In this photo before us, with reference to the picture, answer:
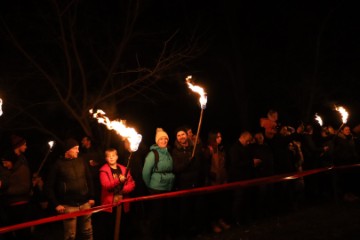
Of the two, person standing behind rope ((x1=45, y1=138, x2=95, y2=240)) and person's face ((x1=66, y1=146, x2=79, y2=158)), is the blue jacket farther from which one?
person's face ((x1=66, y1=146, x2=79, y2=158))

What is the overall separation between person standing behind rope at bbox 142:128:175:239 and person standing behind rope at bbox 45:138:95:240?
106 centimetres

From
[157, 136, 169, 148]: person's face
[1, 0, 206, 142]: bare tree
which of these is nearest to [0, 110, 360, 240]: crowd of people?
[157, 136, 169, 148]: person's face

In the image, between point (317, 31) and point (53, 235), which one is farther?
point (317, 31)

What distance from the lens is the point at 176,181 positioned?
7586 millimetres

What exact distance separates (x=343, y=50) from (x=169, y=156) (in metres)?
13.3

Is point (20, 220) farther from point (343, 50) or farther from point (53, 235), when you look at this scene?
point (343, 50)

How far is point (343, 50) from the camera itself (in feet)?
58.4

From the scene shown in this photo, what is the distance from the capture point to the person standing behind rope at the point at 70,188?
21.0ft

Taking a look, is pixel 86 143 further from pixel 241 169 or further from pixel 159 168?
pixel 241 169

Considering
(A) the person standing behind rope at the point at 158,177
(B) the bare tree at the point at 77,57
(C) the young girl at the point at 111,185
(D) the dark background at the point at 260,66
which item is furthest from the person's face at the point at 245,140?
(D) the dark background at the point at 260,66

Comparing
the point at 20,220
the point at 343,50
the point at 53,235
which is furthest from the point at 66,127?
the point at 343,50

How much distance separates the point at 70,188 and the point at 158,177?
1.45 m

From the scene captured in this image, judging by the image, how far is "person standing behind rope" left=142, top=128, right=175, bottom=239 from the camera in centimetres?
697

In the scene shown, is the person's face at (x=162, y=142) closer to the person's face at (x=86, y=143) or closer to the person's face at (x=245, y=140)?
the person's face at (x=245, y=140)
